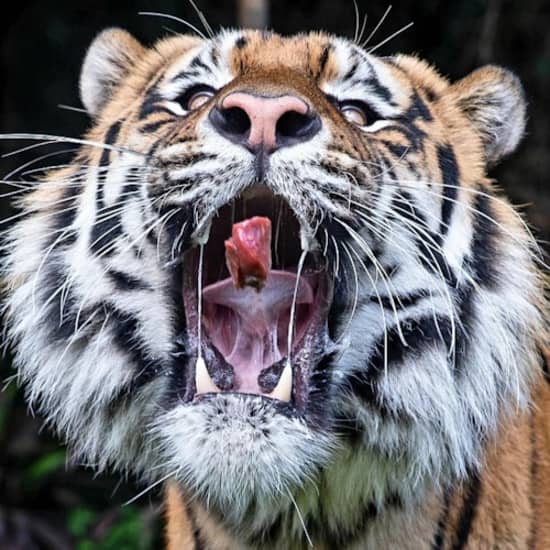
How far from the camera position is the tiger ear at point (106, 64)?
114 inches

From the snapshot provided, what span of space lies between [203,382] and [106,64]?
1102 mm

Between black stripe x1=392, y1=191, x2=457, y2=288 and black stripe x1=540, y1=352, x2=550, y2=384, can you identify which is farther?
black stripe x1=540, y1=352, x2=550, y2=384

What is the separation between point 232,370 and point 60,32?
4268mm

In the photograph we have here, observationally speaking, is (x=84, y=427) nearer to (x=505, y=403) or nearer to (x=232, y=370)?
(x=232, y=370)

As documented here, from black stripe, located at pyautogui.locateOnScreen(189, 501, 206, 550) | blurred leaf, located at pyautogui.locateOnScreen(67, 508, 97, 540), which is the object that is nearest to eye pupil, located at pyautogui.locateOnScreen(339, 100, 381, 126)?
black stripe, located at pyautogui.locateOnScreen(189, 501, 206, 550)

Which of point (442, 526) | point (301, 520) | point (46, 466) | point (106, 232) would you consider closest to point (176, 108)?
point (106, 232)

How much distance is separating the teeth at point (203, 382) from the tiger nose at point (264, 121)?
42 cm

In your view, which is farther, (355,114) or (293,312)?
(355,114)

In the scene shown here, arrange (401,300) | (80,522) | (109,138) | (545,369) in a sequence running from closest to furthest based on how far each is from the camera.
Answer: (401,300), (109,138), (545,369), (80,522)

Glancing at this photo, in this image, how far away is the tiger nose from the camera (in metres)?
2.01

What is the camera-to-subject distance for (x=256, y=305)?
91.0 inches

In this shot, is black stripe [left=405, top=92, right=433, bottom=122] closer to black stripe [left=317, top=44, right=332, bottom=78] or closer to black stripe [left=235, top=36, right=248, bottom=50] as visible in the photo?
black stripe [left=317, top=44, right=332, bottom=78]

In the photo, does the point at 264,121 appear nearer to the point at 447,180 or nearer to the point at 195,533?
the point at 447,180

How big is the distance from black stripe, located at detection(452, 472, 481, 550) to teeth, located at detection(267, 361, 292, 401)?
55 centimetres
